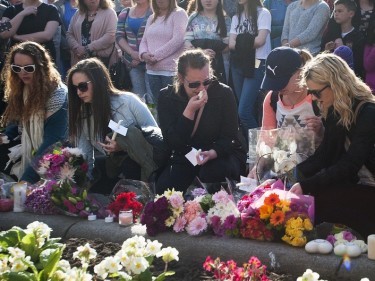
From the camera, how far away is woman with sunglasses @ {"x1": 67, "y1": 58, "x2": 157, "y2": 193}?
621cm

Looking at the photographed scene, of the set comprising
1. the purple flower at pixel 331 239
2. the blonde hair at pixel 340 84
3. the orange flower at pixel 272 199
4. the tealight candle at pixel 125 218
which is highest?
the blonde hair at pixel 340 84

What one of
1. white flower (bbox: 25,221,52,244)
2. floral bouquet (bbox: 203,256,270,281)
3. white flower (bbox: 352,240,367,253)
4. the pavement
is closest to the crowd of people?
white flower (bbox: 352,240,367,253)

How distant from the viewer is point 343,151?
4852mm

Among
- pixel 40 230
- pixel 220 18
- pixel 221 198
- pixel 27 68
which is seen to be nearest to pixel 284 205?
pixel 221 198

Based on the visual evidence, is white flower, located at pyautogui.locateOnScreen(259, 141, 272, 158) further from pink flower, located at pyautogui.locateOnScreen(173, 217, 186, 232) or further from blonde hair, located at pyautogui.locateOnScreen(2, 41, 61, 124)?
blonde hair, located at pyautogui.locateOnScreen(2, 41, 61, 124)

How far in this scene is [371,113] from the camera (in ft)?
15.3

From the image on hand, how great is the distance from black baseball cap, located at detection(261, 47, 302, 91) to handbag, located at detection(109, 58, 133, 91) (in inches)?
123

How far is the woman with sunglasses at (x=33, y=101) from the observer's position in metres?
6.77

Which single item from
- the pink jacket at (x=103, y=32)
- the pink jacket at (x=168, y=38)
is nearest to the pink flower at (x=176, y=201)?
the pink jacket at (x=168, y=38)

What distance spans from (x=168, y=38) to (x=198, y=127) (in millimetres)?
2250

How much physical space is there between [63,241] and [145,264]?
7.41ft

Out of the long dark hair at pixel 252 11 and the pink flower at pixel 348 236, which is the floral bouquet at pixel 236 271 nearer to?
the pink flower at pixel 348 236

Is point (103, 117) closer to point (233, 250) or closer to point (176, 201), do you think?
point (176, 201)

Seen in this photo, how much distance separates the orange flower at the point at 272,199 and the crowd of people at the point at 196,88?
173 mm
